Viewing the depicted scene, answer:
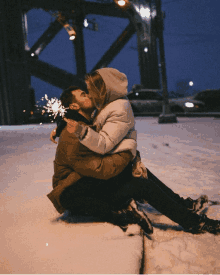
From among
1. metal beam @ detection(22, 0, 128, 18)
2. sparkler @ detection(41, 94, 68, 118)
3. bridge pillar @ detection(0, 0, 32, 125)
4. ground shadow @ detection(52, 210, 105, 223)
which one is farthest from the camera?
metal beam @ detection(22, 0, 128, 18)

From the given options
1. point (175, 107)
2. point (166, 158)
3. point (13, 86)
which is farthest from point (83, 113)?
point (175, 107)

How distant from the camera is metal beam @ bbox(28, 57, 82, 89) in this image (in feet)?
Answer: 82.5

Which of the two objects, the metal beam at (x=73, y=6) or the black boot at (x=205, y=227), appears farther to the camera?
the metal beam at (x=73, y=6)

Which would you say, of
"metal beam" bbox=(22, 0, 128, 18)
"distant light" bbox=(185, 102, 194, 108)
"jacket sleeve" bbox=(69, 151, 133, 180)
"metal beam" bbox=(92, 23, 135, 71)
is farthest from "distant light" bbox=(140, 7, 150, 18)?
"jacket sleeve" bbox=(69, 151, 133, 180)

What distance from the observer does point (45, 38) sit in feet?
94.3

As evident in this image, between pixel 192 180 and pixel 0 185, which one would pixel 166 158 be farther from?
pixel 0 185

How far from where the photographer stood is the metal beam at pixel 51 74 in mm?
25156

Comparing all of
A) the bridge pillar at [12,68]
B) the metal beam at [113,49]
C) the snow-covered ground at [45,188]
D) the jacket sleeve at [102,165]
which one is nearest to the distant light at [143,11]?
the metal beam at [113,49]

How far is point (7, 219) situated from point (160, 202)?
1626 millimetres

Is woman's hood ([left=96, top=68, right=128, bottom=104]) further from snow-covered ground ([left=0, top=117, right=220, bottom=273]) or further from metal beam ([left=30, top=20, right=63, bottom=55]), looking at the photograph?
metal beam ([left=30, top=20, right=63, bottom=55])

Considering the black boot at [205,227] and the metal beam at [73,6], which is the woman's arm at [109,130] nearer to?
the black boot at [205,227]

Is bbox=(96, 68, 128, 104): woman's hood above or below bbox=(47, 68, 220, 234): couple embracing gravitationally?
above

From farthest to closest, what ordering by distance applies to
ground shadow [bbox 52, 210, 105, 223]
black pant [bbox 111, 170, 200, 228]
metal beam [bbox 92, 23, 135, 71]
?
metal beam [bbox 92, 23, 135, 71], ground shadow [bbox 52, 210, 105, 223], black pant [bbox 111, 170, 200, 228]

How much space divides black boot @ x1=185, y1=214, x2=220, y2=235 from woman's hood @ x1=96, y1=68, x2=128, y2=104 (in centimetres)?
135
